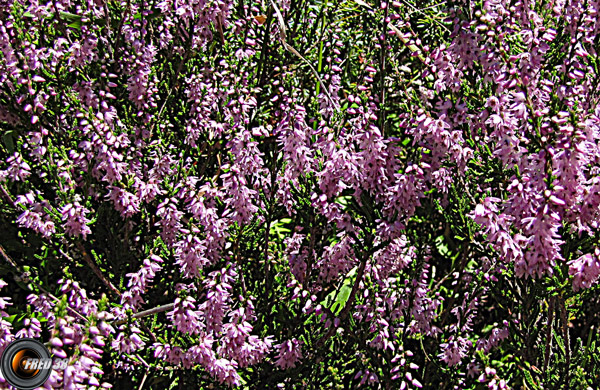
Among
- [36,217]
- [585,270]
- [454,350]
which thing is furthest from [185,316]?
[585,270]

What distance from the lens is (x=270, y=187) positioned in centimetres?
301

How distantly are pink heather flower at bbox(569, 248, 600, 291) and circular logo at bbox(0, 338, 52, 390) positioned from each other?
2.00m

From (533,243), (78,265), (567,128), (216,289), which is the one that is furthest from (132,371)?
(567,128)

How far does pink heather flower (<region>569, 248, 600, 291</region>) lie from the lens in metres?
2.30

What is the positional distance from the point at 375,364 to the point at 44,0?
9.19ft

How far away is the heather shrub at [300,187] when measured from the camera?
8.25 ft

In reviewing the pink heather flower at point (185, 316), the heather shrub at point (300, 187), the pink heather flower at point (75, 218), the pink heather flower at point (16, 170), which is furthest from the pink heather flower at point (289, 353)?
the pink heather flower at point (16, 170)

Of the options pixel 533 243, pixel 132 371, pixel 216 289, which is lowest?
pixel 132 371

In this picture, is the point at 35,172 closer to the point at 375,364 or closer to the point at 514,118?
the point at 375,364

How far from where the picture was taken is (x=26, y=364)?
2201mm
